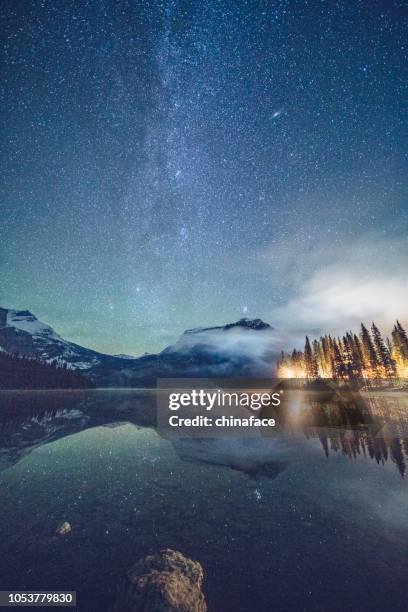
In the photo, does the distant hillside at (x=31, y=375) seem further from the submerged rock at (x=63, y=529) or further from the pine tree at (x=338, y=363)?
the submerged rock at (x=63, y=529)

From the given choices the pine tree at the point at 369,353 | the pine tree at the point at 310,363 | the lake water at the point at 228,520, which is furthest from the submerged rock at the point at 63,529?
the pine tree at the point at 310,363

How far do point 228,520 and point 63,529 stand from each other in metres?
6.97

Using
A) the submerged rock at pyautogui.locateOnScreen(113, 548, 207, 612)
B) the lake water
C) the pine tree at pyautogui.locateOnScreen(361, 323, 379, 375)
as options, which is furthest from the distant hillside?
the submerged rock at pyautogui.locateOnScreen(113, 548, 207, 612)

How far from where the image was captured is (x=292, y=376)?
12612cm

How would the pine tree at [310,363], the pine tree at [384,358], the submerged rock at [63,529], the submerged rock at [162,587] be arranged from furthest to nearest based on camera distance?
the pine tree at [310,363] < the pine tree at [384,358] < the submerged rock at [63,529] < the submerged rock at [162,587]

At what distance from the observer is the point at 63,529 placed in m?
10.8

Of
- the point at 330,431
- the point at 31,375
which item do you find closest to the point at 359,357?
the point at 330,431

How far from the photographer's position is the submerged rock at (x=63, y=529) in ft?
35.1

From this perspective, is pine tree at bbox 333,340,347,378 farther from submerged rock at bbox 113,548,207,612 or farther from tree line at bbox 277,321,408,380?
submerged rock at bbox 113,548,207,612

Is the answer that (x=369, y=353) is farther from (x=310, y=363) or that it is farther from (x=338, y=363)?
(x=310, y=363)

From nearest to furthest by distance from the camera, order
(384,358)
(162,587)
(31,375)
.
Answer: (162,587)
(384,358)
(31,375)

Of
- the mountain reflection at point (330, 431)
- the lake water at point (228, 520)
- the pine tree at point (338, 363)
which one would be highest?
the pine tree at point (338, 363)

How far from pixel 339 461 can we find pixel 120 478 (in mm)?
14822

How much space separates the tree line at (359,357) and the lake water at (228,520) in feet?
222
